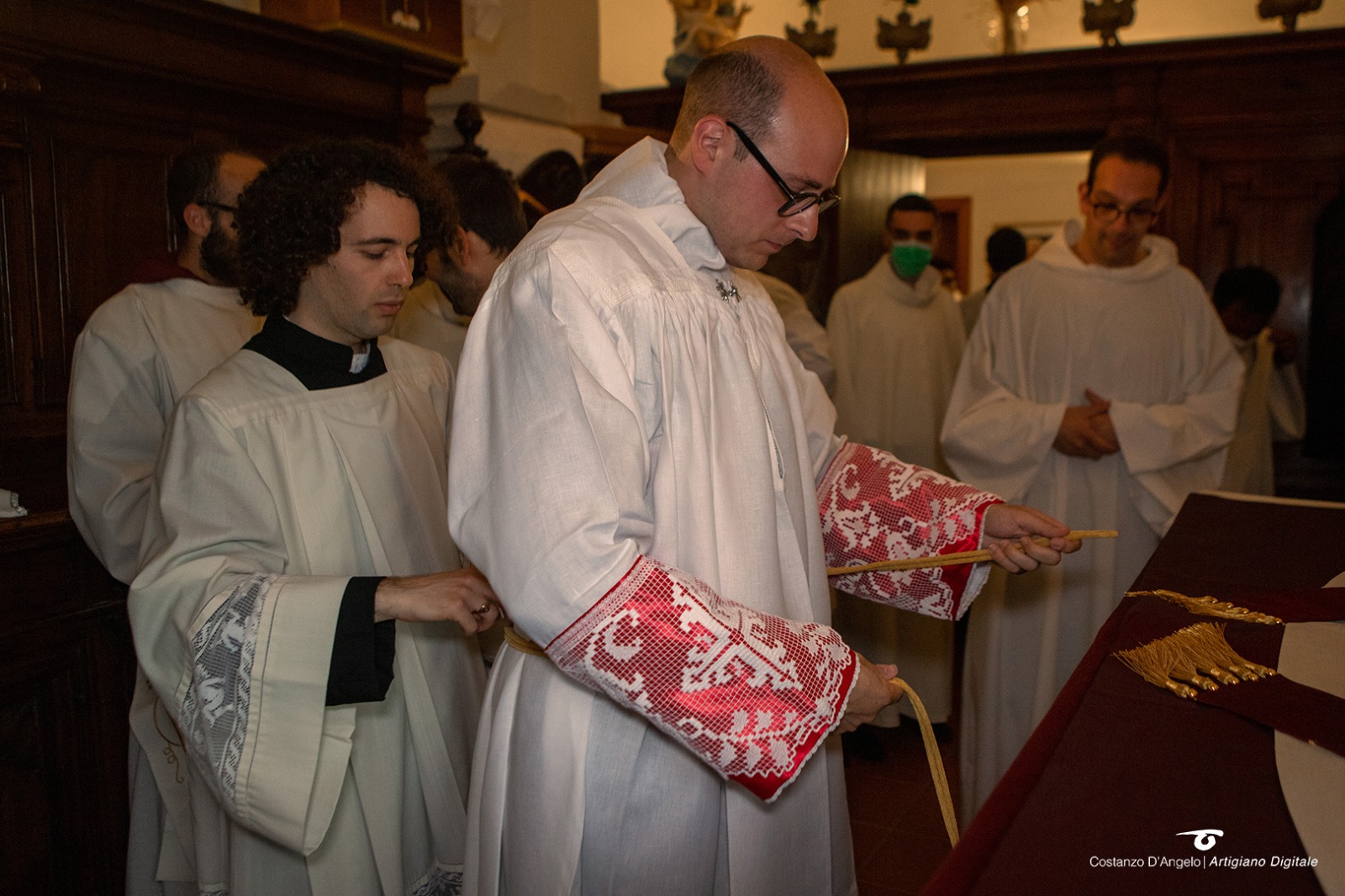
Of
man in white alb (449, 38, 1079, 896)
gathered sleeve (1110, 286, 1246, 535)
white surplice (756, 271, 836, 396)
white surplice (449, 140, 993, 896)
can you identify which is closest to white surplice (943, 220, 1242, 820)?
gathered sleeve (1110, 286, 1246, 535)

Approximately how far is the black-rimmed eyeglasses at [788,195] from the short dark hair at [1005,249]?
4.85 m

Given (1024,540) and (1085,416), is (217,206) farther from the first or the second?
(1085,416)

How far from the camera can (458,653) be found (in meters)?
2.22

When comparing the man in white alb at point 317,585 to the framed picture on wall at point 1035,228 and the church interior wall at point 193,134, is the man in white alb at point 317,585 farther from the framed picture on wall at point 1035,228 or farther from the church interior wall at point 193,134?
the framed picture on wall at point 1035,228

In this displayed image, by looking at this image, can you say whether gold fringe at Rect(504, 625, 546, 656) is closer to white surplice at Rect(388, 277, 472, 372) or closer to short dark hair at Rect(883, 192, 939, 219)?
white surplice at Rect(388, 277, 472, 372)

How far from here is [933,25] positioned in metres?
7.36

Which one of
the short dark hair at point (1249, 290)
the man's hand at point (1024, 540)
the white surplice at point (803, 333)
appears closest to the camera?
the man's hand at point (1024, 540)

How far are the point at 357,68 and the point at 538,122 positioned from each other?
134 centimetres

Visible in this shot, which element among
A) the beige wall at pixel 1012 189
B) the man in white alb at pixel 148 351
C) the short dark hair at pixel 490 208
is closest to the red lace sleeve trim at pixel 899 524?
the short dark hair at pixel 490 208

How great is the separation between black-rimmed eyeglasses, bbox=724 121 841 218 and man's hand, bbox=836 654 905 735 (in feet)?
2.25

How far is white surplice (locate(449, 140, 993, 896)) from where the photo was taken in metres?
1.37

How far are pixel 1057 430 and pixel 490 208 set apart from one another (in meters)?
1.79

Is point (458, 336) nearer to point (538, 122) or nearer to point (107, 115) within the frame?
point (107, 115)

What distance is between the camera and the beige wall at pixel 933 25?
6.77 meters
